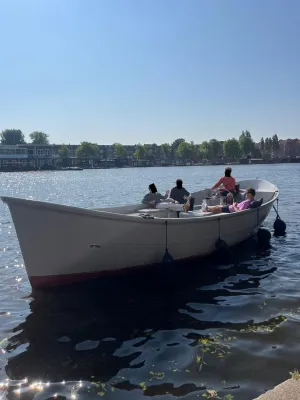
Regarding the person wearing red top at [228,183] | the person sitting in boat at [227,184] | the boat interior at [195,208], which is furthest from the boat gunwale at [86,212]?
the person wearing red top at [228,183]

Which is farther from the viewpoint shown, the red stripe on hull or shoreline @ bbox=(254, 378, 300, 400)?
the red stripe on hull

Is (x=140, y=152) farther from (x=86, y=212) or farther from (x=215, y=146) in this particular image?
(x=86, y=212)

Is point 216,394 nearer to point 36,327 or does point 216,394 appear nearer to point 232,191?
point 36,327

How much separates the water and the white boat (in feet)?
1.62

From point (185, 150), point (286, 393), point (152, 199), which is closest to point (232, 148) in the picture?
point (185, 150)

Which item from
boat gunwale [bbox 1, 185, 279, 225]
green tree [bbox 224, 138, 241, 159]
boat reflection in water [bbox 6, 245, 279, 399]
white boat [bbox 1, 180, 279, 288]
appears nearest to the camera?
boat reflection in water [bbox 6, 245, 279, 399]

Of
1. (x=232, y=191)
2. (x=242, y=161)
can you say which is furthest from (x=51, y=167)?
(x=232, y=191)

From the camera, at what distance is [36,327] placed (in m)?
7.76

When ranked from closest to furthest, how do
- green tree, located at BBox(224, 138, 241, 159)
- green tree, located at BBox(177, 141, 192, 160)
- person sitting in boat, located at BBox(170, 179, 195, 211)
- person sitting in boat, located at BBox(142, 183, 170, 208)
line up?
person sitting in boat, located at BBox(142, 183, 170, 208) < person sitting in boat, located at BBox(170, 179, 195, 211) < green tree, located at BBox(224, 138, 241, 159) < green tree, located at BBox(177, 141, 192, 160)

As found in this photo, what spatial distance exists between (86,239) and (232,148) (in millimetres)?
175491

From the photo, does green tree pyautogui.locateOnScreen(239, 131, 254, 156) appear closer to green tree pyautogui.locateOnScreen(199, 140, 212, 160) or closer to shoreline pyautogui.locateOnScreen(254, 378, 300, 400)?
green tree pyautogui.locateOnScreen(199, 140, 212, 160)

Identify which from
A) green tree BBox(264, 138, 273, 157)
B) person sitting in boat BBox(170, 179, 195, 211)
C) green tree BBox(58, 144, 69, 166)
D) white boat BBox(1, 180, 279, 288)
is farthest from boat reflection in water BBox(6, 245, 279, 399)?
green tree BBox(264, 138, 273, 157)

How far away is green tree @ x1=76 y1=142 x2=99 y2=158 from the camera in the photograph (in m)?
180

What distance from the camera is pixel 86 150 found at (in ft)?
593
